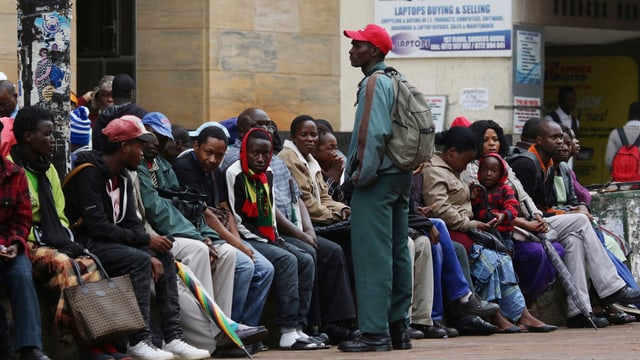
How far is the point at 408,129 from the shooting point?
396 inches

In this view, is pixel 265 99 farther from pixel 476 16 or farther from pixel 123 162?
pixel 123 162

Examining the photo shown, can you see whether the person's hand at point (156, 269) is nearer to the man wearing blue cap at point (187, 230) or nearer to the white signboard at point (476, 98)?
the man wearing blue cap at point (187, 230)

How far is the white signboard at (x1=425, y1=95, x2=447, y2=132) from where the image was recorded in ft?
61.1

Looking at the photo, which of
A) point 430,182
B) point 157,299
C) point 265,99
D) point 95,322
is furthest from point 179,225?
point 265,99

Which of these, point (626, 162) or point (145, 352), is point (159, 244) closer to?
point (145, 352)

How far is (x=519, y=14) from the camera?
61.2 feet

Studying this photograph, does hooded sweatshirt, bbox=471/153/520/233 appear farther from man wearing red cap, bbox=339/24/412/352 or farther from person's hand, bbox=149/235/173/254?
person's hand, bbox=149/235/173/254

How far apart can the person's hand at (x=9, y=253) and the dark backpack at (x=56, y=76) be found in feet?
3.78

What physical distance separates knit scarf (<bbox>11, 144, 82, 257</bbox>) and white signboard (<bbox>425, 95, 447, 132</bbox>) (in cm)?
969

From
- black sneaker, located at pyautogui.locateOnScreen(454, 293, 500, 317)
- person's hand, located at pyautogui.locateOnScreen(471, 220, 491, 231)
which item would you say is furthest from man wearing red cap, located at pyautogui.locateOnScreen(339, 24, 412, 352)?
person's hand, located at pyautogui.locateOnScreen(471, 220, 491, 231)

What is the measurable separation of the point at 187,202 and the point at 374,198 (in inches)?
50.7

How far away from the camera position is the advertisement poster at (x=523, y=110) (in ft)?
61.4

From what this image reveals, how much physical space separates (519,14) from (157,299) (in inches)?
387

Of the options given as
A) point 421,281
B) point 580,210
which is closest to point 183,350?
point 421,281
